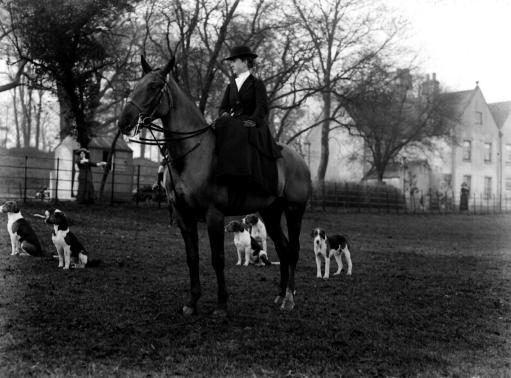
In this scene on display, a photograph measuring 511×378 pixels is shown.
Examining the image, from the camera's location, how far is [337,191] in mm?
39219

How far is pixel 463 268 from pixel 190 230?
8744mm

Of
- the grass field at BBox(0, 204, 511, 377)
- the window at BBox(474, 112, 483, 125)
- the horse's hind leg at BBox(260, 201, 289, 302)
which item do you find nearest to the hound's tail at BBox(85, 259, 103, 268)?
the grass field at BBox(0, 204, 511, 377)

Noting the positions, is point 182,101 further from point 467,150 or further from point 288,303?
point 467,150

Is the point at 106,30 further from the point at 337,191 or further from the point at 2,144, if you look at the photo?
the point at 2,144

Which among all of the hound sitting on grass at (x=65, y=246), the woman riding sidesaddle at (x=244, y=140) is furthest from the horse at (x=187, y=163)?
the hound sitting on grass at (x=65, y=246)

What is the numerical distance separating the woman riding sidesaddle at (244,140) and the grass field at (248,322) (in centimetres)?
171

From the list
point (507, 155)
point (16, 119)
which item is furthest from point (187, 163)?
point (507, 155)

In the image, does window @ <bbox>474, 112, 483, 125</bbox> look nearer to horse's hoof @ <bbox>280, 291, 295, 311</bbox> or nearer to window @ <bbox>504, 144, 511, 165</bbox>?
window @ <bbox>504, 144, 511, 165</bbox>

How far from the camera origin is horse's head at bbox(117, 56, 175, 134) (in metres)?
6.39

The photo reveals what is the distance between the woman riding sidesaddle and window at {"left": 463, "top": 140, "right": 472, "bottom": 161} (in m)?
55.5

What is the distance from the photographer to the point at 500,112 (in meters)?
61.6

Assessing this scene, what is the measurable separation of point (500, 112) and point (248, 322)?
62.3 metres

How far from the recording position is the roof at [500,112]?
6094cm

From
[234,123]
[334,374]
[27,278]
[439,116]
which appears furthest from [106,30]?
[439,116]
